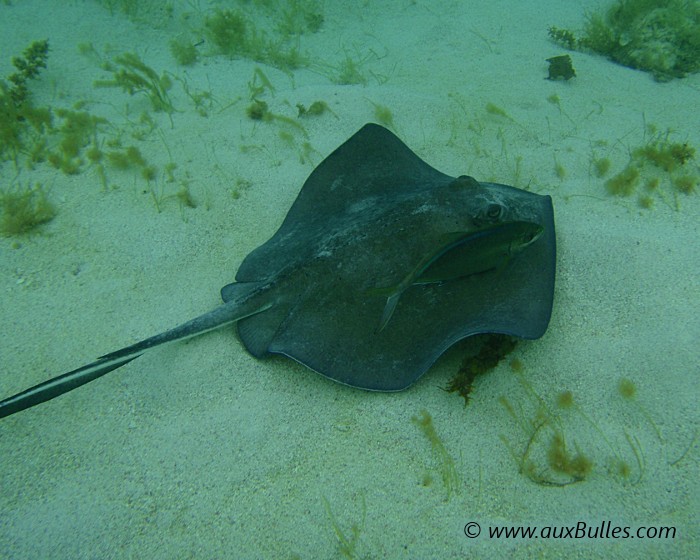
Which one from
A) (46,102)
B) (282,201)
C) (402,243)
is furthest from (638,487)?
(46,102)

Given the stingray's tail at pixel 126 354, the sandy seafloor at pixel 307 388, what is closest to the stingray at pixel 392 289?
the stingray's tail at pixel 126 354

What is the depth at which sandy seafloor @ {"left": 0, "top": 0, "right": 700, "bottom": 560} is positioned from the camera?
8.23 ft

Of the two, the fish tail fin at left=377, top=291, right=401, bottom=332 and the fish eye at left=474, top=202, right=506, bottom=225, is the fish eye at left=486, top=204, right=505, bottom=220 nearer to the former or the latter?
the fish eye at left=474, top=202, right=506, bottom=225

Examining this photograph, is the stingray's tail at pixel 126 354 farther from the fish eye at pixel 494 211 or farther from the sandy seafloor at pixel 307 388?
the fish eye at pixel 494 211

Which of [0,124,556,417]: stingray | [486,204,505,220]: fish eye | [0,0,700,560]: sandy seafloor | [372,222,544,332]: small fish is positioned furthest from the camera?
[486,204,505,220]: fish eye

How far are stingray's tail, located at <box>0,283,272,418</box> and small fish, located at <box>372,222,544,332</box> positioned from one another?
4.13 feet

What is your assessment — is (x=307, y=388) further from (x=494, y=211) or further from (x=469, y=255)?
(x=494, y=211)

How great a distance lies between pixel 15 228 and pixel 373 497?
475cm

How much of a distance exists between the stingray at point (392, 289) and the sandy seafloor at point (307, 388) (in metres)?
0.35

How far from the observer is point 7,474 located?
2793 millimetres

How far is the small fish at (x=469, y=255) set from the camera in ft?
8.64

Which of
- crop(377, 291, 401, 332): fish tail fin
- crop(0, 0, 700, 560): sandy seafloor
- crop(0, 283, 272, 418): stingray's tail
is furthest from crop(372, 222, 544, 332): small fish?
crop(0, 283, 272, 418): stingray's tail

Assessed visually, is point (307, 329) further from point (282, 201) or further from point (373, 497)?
point (282, 201)

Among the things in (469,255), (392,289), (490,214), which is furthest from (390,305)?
(490,214)
